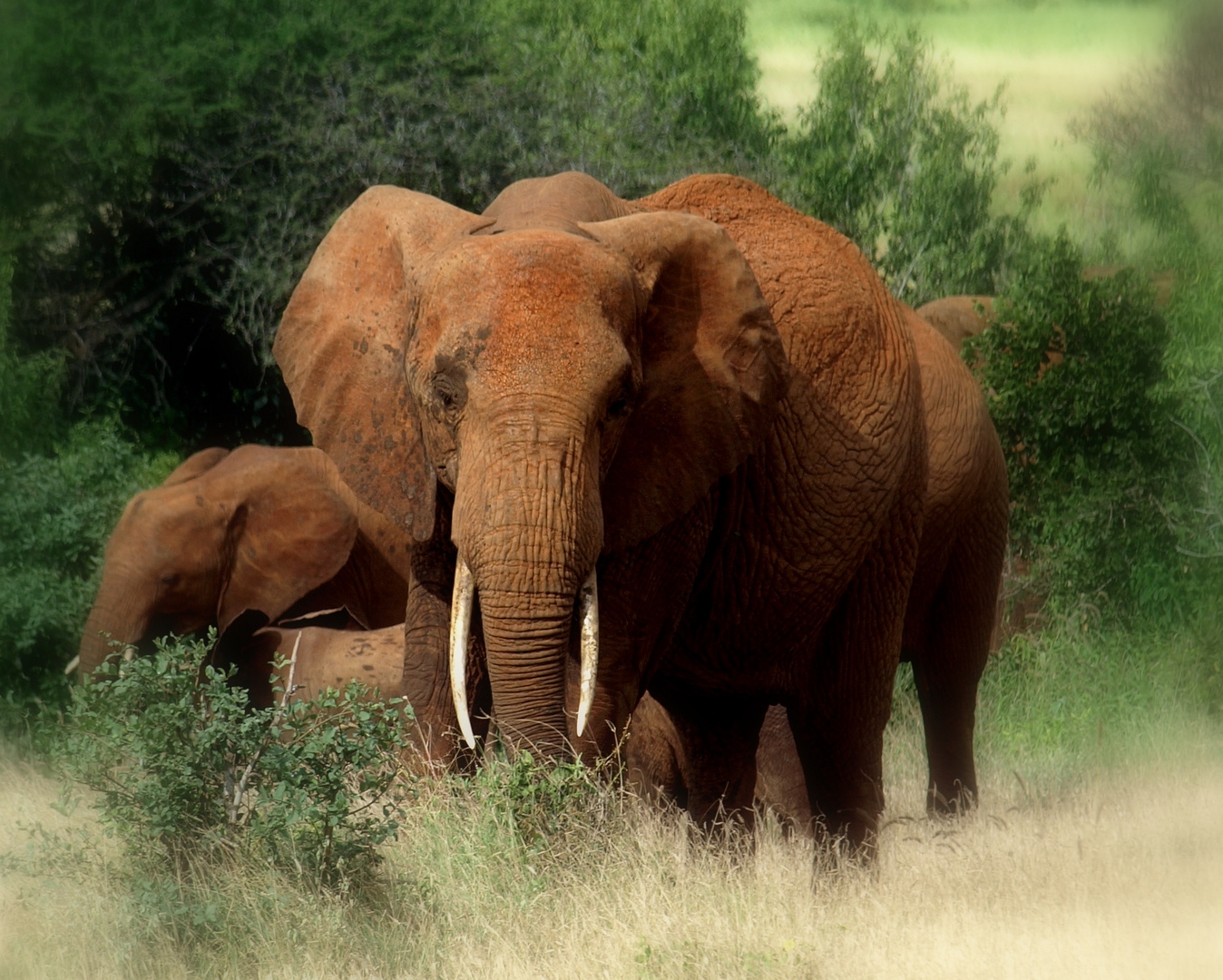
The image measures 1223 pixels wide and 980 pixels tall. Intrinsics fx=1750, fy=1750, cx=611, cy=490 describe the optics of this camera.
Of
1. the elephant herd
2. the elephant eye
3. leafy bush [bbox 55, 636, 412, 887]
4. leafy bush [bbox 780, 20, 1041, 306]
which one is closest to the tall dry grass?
leafy bush [bbox 55, 636, 412, 887]

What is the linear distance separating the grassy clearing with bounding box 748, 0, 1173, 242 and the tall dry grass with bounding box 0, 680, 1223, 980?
2.14m

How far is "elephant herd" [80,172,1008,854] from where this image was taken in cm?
408

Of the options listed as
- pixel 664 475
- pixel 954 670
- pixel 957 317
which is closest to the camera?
pixel 664 475

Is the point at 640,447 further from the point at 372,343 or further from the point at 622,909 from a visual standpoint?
the point at 622,909

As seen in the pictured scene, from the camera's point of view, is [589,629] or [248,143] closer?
[589,629]

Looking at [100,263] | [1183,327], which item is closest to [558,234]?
[1183,327]

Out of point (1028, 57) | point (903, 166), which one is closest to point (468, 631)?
point (1028, 57)

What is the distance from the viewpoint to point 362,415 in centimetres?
467

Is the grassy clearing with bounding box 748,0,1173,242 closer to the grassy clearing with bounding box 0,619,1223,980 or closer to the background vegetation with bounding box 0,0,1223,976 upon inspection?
the background vegetation with bounding box 0,0,1223,976

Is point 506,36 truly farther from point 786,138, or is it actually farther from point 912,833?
point 912,833

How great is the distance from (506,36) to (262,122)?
189cm

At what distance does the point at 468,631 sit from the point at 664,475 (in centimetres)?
75

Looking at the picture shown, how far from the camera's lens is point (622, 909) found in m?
4.23

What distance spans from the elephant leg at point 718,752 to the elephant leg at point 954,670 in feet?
2.61
